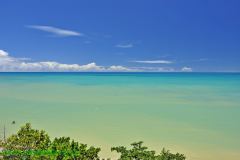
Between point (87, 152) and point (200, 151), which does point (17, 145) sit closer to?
point (87, 152)

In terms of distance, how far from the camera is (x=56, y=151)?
1127 centimetres

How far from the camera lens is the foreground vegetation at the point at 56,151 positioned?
444 inches

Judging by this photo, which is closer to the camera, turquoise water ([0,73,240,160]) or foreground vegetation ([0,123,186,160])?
foreground vegetation ([0,123,186,160])

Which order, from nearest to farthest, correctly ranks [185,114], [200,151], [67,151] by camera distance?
[67,151]
[200,151]
[185,114]

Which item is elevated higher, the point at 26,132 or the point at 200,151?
the point at 26,132

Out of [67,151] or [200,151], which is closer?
[67,151]

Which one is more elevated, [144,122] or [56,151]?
[56,151]

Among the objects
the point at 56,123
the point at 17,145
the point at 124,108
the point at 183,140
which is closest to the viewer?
the point at 17,145

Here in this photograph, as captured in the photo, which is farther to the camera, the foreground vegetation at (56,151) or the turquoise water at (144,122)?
the turquoise water at (144,122)

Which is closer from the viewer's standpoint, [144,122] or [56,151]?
[56,151]

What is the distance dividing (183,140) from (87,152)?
9.97m

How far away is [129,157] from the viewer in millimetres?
11805

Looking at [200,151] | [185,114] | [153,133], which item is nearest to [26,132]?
[200,151]

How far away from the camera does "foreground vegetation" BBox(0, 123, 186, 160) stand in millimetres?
11289
